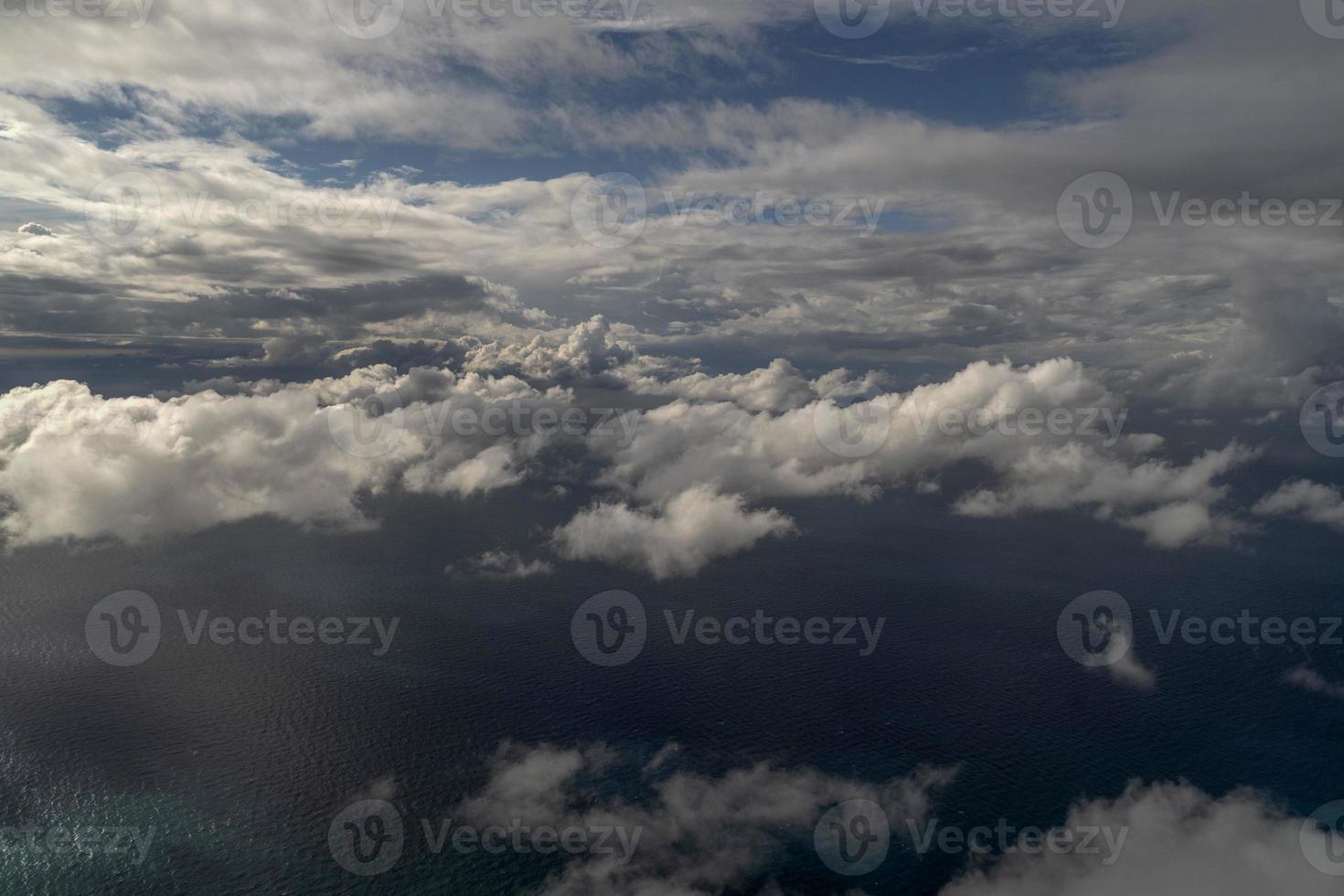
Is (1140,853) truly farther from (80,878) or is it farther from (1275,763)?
(80,878)

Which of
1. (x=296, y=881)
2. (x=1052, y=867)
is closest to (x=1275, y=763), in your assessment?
(x=1052, y=867)
